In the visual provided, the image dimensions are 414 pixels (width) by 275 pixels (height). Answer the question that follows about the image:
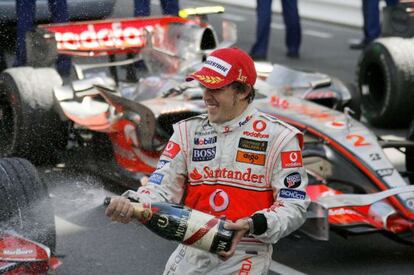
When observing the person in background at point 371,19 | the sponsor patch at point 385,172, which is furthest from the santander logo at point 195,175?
the person in background at point 371,19

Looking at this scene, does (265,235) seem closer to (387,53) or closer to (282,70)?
(282,70)

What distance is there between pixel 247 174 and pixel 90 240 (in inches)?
119

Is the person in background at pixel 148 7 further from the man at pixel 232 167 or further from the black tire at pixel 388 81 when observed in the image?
the man at pixel 232 167

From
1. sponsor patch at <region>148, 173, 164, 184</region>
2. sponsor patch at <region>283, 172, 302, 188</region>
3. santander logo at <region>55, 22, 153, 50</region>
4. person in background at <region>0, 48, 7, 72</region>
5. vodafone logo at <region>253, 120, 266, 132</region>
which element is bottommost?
person in background at <region>0, 48, 7, 72</region>

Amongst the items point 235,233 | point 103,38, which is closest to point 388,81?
point 103,38

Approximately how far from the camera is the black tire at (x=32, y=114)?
8.74 m

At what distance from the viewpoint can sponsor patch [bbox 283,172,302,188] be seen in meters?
4.48

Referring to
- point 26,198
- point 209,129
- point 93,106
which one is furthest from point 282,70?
point 209,129

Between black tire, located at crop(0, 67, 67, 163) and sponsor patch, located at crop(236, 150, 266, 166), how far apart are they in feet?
14.5

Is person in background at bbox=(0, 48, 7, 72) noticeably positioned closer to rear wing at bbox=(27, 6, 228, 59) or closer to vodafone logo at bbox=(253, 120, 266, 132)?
rear wing at bbox=(27, 6, 228, 59)

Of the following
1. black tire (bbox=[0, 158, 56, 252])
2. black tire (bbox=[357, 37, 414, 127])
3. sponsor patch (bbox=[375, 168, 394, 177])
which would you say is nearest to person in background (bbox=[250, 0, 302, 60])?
black tire (bbox=[357, 37, 414, 127])

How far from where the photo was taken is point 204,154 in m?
4.57

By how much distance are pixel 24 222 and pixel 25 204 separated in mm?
97

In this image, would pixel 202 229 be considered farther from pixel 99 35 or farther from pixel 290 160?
pixel 99 35
